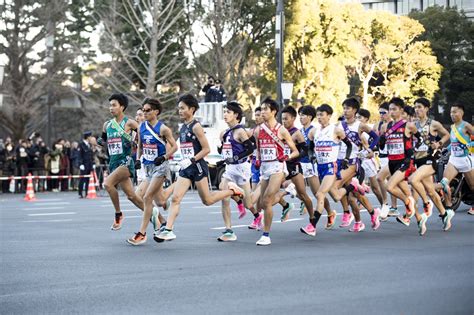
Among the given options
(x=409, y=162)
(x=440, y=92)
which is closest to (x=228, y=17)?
(x=440, y=92)

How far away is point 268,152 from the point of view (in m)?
13.2

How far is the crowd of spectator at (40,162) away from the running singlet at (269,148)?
15.7m

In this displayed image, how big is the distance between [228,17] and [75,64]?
26.0 feet

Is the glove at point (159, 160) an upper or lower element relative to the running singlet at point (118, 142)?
lower

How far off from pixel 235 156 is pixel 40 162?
1753cm

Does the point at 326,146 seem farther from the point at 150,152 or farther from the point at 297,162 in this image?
the point at 150,152

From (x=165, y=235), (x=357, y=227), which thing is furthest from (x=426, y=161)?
(x=165, y=235)

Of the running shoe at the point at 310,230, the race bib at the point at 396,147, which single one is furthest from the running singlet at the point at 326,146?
the race bib at the point at 396,147

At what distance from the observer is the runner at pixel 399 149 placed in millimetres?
15070

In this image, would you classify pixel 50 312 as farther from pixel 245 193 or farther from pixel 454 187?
pixel 454 187

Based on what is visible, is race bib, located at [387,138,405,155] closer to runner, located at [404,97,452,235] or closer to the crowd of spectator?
runner, located at [404,97,452,235]

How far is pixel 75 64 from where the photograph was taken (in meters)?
45.3

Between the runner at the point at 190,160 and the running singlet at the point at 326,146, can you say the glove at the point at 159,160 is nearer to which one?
the runner at the point at 190,160

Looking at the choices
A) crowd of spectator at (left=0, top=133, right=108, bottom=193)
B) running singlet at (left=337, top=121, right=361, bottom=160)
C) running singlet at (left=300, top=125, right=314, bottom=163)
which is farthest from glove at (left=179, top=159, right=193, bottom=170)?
crowd of spectator at (left=0, top=133, right=108, bottom=193)
